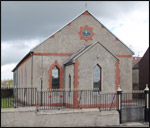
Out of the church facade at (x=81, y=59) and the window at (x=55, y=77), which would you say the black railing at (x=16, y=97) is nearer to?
the church facade at (x=81, y=59)

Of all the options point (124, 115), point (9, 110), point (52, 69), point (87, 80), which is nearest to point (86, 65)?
point (87, 80)

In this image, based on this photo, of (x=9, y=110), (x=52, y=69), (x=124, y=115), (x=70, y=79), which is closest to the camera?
(x=9, y=110)

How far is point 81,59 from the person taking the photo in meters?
20.5

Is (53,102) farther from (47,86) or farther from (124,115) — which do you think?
(124,115)

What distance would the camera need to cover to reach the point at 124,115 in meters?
15.6

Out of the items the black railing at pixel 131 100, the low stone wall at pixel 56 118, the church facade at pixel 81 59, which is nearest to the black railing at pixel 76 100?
the church facade at pixel 81 59

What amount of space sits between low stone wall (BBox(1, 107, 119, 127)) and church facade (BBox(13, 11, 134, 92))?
5.95 m

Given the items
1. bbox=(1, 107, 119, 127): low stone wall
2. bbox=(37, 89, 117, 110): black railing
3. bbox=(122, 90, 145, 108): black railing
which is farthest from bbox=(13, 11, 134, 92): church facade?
bbox=(1, 107, 119, 127): low stone wall

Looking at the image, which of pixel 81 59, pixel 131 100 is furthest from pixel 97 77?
pixel 131 100

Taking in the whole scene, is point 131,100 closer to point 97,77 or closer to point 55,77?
point 97,77

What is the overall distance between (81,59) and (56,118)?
7632mm

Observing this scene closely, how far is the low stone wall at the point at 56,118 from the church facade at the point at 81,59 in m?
5.95

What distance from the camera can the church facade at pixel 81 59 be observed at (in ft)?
67.4

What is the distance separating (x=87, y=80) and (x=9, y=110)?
8.65m
